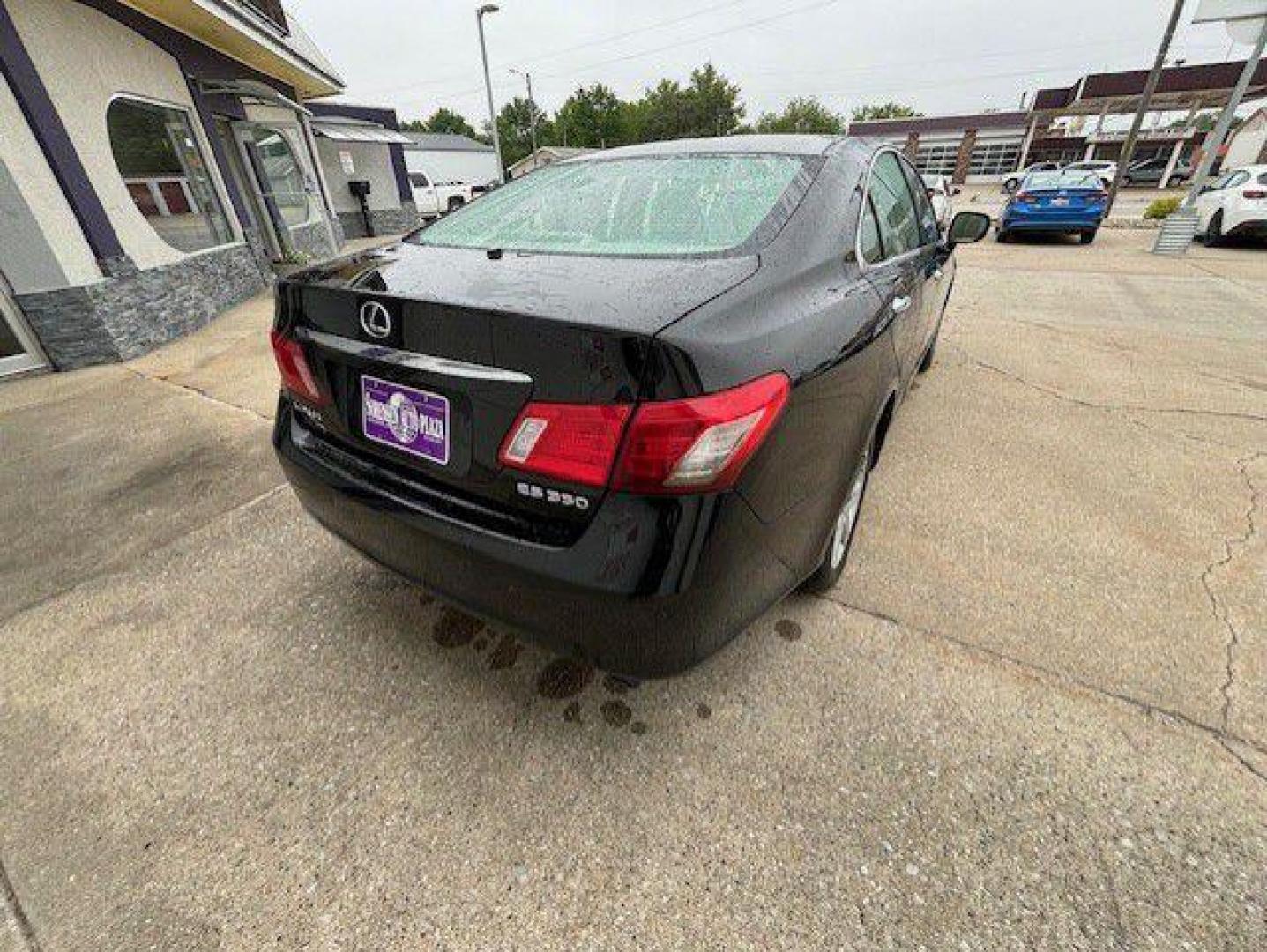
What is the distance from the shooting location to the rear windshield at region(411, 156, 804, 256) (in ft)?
5.39

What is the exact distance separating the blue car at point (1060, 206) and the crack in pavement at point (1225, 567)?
10.0 m

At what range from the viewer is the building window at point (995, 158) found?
125 feet

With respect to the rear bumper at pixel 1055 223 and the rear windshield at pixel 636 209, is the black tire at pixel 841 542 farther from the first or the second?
the rear bumper at pixel 1055 223

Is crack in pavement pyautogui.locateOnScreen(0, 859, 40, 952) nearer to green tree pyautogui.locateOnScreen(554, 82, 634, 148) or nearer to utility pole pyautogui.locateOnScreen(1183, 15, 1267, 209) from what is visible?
utility pole pyautogui.locateOnScreen(1183, 15, 1267, 209)

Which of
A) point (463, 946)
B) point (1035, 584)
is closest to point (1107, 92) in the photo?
point (1035, 584)

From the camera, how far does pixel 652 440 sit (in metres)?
1.11

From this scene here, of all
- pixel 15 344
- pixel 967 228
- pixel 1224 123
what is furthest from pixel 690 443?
pixel 1224 123

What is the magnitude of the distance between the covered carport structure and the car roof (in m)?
35.5

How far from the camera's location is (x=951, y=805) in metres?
1.43

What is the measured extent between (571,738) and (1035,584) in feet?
5.96

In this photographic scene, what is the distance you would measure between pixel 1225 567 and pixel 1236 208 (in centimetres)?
1183

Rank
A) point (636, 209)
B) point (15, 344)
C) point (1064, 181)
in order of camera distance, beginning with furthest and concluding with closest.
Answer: point (1064, 181), point (15, 344), point (636, 209)

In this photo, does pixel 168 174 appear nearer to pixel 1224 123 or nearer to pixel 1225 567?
pixel 1225 567

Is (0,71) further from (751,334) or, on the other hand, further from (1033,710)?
(1033,710)
